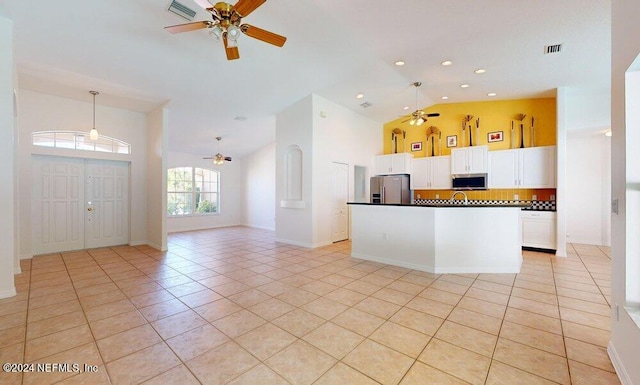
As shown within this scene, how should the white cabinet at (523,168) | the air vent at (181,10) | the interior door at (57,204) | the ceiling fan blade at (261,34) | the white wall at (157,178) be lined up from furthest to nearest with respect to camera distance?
the white wall at (157,178), the white cabinet at (523,168), the interior door at (57,204), the air vent at (181,10), the ceiling fan blade at (261,34)

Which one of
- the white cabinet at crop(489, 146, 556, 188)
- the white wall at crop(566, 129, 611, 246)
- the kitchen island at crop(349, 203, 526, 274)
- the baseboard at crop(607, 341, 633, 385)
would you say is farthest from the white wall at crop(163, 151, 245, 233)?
the white wall at crop(566, 129, 611, 246)

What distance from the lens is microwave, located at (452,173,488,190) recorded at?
6.23m

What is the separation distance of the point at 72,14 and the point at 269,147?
619cm

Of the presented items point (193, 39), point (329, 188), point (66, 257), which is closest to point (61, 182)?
point (66, 257)

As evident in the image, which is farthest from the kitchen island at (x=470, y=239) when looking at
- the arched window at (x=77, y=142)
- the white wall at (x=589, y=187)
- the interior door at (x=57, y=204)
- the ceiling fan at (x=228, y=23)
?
the interior door at (x=57, y=204)

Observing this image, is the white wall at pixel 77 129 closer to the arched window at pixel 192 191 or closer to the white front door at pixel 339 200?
the arched window at pixel 192 191

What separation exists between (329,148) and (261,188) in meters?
4.00

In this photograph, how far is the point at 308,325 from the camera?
248cm

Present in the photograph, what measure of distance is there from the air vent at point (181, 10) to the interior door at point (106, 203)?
4432mm

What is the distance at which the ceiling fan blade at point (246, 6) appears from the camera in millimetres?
2496

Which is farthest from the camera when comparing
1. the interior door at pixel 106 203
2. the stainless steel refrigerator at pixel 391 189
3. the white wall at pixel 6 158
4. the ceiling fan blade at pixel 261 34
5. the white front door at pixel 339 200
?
the stainless steel refrigerator at pixel 391 189

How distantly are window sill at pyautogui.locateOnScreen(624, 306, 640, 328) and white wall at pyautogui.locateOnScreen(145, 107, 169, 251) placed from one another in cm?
668

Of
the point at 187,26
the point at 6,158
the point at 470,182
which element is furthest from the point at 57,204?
the point at 470,182

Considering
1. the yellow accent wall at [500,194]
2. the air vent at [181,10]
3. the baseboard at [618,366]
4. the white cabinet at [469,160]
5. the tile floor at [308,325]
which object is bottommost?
the tile floor at [308,325]
